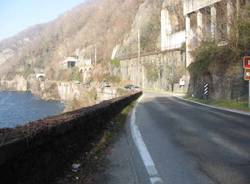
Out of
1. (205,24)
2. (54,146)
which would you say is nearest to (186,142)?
(54,146)

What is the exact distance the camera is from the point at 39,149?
21.8 ft

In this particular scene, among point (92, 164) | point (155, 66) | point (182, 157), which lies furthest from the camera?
point (155, 66)

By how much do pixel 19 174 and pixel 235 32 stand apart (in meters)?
32.6

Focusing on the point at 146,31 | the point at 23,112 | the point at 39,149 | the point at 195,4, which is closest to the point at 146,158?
the point at 39,149

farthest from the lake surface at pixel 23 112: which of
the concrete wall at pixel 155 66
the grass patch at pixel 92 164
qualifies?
the grass patch at pixel 92 164

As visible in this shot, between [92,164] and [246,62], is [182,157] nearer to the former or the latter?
[92,164]

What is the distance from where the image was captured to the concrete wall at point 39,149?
5.34 metres

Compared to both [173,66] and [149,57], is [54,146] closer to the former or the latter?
[173,66]

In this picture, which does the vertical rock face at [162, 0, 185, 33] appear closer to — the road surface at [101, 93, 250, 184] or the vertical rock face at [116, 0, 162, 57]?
the vertical rock face at [116, 0, 162, 57]

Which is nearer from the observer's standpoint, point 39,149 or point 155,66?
point 39,149

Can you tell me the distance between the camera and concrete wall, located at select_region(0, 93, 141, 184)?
210 inches

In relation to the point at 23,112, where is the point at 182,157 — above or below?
above

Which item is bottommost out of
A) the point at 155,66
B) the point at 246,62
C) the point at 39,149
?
the point at 39,149

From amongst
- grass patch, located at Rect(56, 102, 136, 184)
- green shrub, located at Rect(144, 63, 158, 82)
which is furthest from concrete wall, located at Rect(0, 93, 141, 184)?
green shrub, located at Rect(144, 63, 158, 82)
